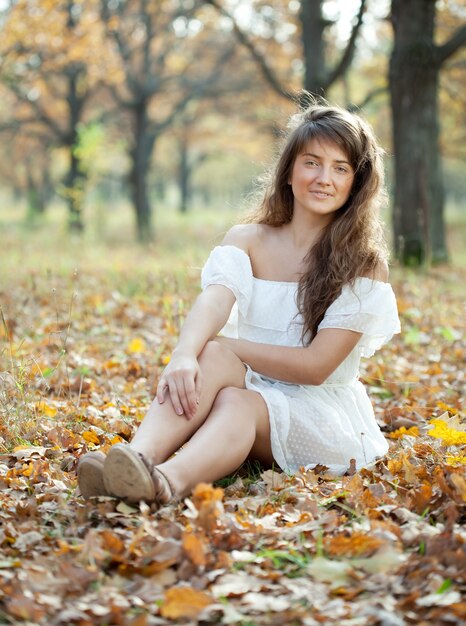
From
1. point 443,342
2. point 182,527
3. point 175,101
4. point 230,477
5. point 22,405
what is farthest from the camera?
point 175,101

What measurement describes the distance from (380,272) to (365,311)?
23 centimetres

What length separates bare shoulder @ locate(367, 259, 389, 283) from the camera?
306 centimetres

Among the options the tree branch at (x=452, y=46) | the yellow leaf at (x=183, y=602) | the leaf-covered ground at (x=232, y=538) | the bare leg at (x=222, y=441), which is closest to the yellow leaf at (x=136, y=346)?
the leaf-covered ground at (x=232, y=538)

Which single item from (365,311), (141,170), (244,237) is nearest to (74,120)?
(141,170)

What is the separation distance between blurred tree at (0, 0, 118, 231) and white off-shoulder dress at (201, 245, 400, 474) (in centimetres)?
914

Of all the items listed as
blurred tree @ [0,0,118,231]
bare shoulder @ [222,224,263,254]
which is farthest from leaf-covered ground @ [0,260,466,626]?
blurred tree @ [0,0,118,231]

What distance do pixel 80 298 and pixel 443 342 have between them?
3.03 m

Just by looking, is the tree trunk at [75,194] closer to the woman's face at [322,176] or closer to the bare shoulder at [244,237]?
the bare shoulder at [244,237]

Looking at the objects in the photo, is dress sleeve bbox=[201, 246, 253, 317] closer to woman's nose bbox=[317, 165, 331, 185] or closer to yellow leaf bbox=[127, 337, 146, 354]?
woman's nose bbox=[317, 165, 331, 185]

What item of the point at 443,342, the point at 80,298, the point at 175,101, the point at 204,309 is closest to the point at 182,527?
the point at 204,309

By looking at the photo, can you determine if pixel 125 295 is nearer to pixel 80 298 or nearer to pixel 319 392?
pixel 80 298

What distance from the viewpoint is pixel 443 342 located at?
17.3 feet

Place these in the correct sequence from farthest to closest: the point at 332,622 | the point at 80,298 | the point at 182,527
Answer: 1. the point at 80,298
2. the point at 182,527
3. the point at 332,622

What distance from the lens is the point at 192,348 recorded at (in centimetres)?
272
